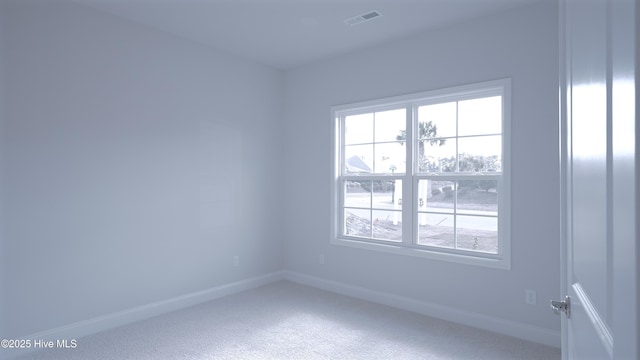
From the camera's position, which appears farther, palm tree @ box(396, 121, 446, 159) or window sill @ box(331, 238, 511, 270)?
palm tree @ box(396, 121, 446, 159)

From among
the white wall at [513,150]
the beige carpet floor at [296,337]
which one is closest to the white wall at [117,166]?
the beige carpet floor at [296,337]

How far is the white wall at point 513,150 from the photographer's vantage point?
2977mm

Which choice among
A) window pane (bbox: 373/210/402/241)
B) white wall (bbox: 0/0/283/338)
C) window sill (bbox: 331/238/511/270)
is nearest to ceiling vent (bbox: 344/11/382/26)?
white wall (bbox: 0/0/283/338)

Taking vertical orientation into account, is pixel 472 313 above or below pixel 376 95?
below

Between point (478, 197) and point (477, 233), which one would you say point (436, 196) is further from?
point (477, 233)

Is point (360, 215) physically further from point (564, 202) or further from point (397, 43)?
point (564, 202)

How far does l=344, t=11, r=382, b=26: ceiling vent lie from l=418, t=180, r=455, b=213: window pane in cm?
168

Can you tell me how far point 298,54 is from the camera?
14.2 feet

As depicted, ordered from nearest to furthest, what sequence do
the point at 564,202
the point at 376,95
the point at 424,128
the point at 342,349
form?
the point at 564,202 < the point at 342,349 < the point at 424,128 < the point at 376,95

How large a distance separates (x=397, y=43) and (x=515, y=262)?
2.45m

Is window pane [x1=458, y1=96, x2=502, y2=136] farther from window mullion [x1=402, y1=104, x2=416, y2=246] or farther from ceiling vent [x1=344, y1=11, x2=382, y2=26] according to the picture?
ceiling vent [x1=344, y1=11, x2=382, y2=26]

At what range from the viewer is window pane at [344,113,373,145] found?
423 cm

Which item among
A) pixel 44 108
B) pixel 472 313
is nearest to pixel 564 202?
pixel 472 313

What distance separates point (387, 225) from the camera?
404cm
